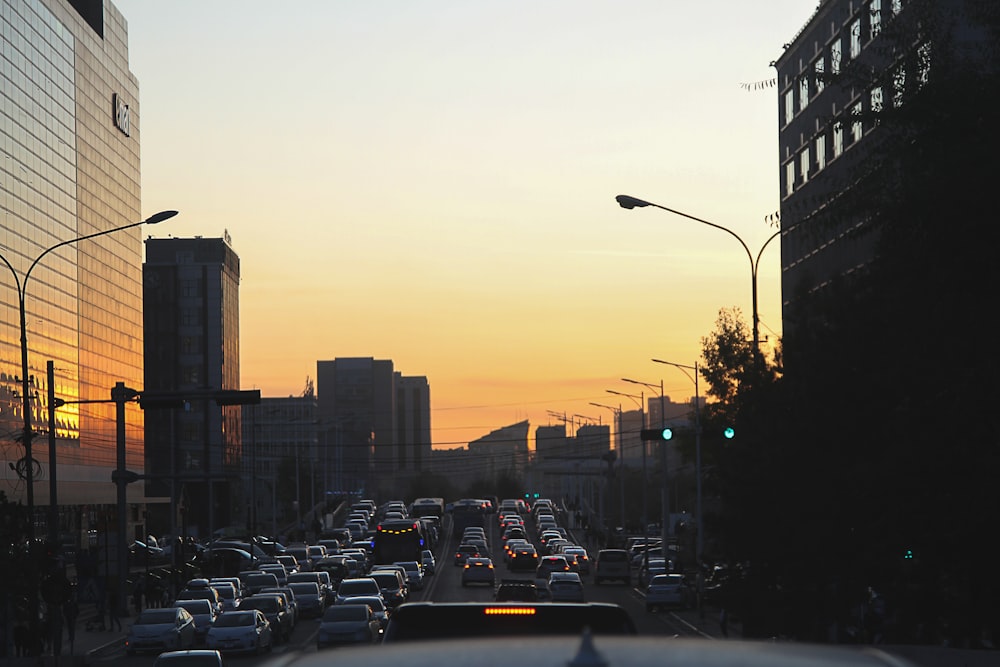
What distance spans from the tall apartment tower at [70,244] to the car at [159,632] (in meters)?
39.9

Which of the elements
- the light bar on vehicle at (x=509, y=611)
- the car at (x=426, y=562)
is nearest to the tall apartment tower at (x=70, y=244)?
the car at (x=426, y=562)

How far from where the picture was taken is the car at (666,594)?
61.1 m

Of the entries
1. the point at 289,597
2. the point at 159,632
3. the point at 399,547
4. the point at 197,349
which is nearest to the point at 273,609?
the point at 289,597

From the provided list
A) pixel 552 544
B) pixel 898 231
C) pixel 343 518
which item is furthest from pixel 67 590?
pixel 343 518

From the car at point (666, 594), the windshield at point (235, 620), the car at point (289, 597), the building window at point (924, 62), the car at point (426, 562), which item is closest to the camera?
the building window at point (924, 62)

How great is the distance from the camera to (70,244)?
110438 millimetres

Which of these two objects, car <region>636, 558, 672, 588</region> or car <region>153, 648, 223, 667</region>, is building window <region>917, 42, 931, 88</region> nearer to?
car <region>153, 648, 223, 667</region>

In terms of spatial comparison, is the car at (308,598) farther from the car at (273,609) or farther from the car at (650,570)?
the car at (650,570)

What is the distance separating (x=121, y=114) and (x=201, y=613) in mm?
82678

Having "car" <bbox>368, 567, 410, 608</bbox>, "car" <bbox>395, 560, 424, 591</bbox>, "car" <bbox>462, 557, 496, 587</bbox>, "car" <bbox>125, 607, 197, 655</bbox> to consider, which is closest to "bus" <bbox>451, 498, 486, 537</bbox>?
"car" <bbox>462, 557, 496, 587</bbox>

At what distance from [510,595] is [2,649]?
1584cm

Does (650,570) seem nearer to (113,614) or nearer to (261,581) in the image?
(261,581)

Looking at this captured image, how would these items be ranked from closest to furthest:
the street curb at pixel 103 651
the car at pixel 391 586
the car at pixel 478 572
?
1. the street curb at pixel 103 651
2. the car at pixel 391 586
3. the car at pixel 478 572

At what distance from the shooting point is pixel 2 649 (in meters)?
40.5
